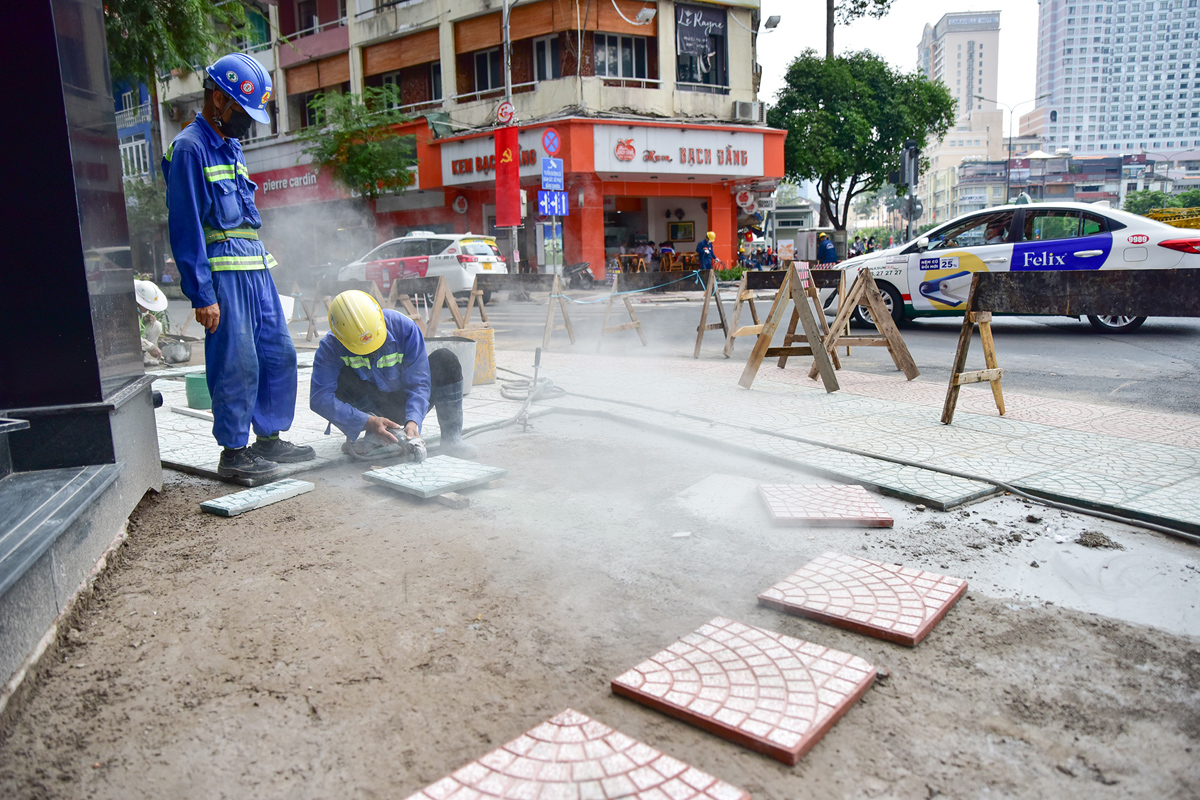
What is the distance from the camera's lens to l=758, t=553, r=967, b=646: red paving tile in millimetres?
2426

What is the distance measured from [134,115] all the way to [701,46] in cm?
3004

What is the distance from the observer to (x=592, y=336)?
11.4 meters

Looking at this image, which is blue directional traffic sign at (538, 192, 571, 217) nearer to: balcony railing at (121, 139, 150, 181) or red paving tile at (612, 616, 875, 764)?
red paving tile at (612, 616, 875, 764)

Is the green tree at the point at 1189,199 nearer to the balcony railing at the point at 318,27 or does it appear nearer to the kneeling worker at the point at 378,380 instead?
the balcony railing at the point at 318,27

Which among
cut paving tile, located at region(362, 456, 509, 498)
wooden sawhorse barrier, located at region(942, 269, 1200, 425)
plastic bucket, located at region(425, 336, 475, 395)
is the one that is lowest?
cut paving tile, located at region(362, 456, 509, 498)

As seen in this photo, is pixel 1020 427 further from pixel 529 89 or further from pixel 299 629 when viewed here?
pixel 529 89

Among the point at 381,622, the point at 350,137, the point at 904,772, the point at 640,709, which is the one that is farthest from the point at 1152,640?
the point at 350,137

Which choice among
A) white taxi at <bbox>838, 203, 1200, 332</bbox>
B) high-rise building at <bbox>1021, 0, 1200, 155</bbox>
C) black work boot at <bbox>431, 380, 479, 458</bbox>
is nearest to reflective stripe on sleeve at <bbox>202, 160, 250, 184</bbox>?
black work boot at <bbox>431, 380, 479, 458</bbox>

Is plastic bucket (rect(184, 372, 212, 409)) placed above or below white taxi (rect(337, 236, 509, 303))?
below

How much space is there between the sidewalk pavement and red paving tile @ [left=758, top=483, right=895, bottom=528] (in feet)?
0.86

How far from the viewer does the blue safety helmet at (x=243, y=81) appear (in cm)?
382

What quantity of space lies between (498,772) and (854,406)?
4623 millimetres

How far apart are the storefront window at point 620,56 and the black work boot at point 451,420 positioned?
21.3 m

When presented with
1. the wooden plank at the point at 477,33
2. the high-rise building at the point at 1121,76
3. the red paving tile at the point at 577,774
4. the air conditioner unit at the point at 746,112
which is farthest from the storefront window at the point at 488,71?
the high-rise building at the point at 1121,76
